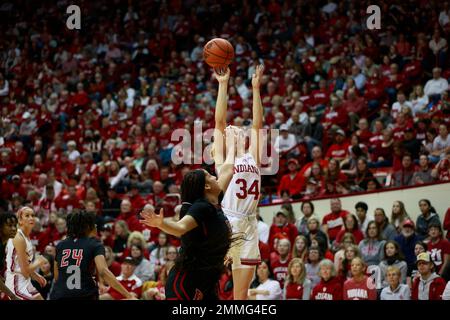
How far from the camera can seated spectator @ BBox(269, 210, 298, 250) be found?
38.5ft

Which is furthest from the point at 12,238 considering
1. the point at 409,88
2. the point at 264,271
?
the point at 409,88

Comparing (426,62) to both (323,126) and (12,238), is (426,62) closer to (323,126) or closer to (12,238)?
(323,126)

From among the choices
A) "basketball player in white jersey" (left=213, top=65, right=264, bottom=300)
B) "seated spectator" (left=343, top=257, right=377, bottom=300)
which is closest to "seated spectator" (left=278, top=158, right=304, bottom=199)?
"seated spectator" (left=343, top=257, right=377, bottom=300)

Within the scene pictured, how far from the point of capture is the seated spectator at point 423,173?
11.6 meters

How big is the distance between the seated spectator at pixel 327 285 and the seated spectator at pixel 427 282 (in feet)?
3.10

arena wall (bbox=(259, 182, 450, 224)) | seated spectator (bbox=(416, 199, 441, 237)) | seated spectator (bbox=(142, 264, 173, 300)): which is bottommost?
seated spectator (bbox=(142, 264, 173, 300))

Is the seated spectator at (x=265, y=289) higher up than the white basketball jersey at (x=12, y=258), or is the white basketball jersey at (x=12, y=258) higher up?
the white basketball jersey at (x=12, y=258)

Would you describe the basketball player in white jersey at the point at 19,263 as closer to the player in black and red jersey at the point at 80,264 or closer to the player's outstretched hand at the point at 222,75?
the player in black and red jersey at the point at 80,264

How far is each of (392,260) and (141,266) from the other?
12.1ft

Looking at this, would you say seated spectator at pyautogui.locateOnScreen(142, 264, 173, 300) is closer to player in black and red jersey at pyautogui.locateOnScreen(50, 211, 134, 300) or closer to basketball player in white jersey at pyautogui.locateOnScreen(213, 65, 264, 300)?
basketball player in white jersey at pyautogui.locateOnScreen(213, 65, 264, 300)

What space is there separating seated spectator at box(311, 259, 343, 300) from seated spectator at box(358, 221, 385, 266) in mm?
699

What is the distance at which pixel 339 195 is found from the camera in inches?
476

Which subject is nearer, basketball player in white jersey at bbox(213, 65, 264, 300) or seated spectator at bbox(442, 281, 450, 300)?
basketball player in white jersey at bbox(213, 65, 264, 300)

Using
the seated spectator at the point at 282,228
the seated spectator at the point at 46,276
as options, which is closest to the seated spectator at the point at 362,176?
the seated spectator at the point at 282,228
